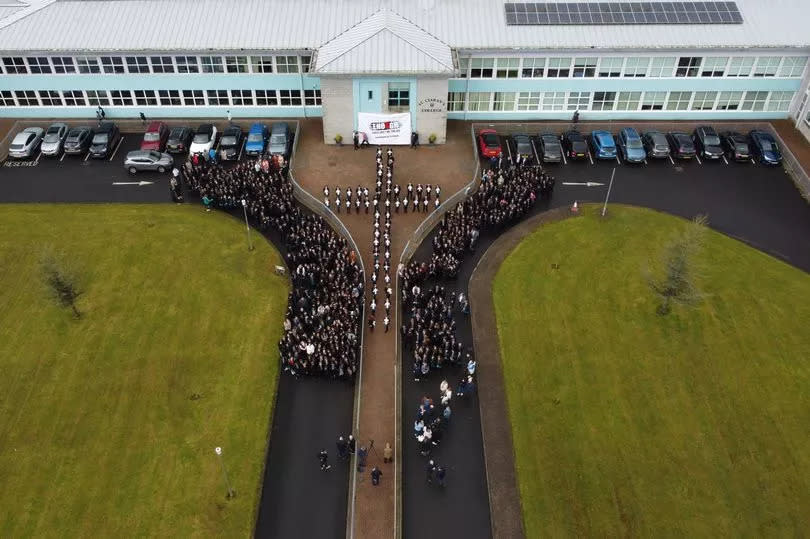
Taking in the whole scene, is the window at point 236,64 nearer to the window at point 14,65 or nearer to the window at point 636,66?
the window at point 14,65

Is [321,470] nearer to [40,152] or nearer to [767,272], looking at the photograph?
[767,272]

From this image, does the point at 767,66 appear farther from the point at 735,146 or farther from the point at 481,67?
the point at 481,67

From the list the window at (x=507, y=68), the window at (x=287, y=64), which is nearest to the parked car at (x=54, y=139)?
the window at (x=287, y=64)

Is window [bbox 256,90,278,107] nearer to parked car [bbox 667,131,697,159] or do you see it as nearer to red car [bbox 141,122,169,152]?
red car [bbox 141,122,169,152]

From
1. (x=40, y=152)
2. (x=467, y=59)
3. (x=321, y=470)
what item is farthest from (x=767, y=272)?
(x=40, y=152)

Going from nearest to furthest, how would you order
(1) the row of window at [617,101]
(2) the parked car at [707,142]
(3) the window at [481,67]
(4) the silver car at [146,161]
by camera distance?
(4) the silver car at [146,161] < (2) the parked car at [707,142] < (3) the window at [481,67] < (1) the row of window at [617,101]

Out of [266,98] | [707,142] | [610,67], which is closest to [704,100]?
[707,142]
